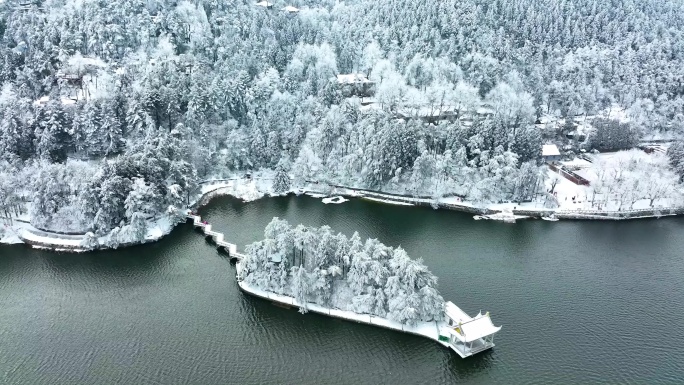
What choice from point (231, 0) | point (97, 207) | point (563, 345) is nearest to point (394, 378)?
point (563, 345)

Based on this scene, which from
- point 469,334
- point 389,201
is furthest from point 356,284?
point 389,201

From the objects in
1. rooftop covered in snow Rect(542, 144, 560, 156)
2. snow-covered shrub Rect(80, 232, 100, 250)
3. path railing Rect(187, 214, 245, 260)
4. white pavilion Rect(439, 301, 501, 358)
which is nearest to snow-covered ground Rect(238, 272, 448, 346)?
white pavilion Rect(439, 301, 501, 358)

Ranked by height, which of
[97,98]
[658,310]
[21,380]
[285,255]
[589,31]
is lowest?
[21,380]

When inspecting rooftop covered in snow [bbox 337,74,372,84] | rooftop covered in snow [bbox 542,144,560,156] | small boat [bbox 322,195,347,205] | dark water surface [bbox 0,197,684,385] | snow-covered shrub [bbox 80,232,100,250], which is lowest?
dark water surface [bbox 0,197,684,385]

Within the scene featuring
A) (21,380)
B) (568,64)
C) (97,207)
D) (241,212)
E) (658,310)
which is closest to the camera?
(21,380)

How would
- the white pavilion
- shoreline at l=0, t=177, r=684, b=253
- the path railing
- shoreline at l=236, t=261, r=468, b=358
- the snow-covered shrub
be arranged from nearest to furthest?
the white pavilion < shoreline at l=236, t=261, r=468, b=358 < the path railing < the snow-covered shrub < shoreline at l=0, t=177, r=684, b=253

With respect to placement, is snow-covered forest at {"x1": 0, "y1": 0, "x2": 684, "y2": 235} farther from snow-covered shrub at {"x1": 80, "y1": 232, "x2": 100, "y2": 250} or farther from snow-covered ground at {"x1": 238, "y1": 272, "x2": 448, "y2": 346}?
snow-covered ground at {"x1": 238, "y1": 272, "x2": 448, "y2": 346}

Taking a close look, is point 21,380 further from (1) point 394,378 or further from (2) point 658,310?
(2) point 658,310
